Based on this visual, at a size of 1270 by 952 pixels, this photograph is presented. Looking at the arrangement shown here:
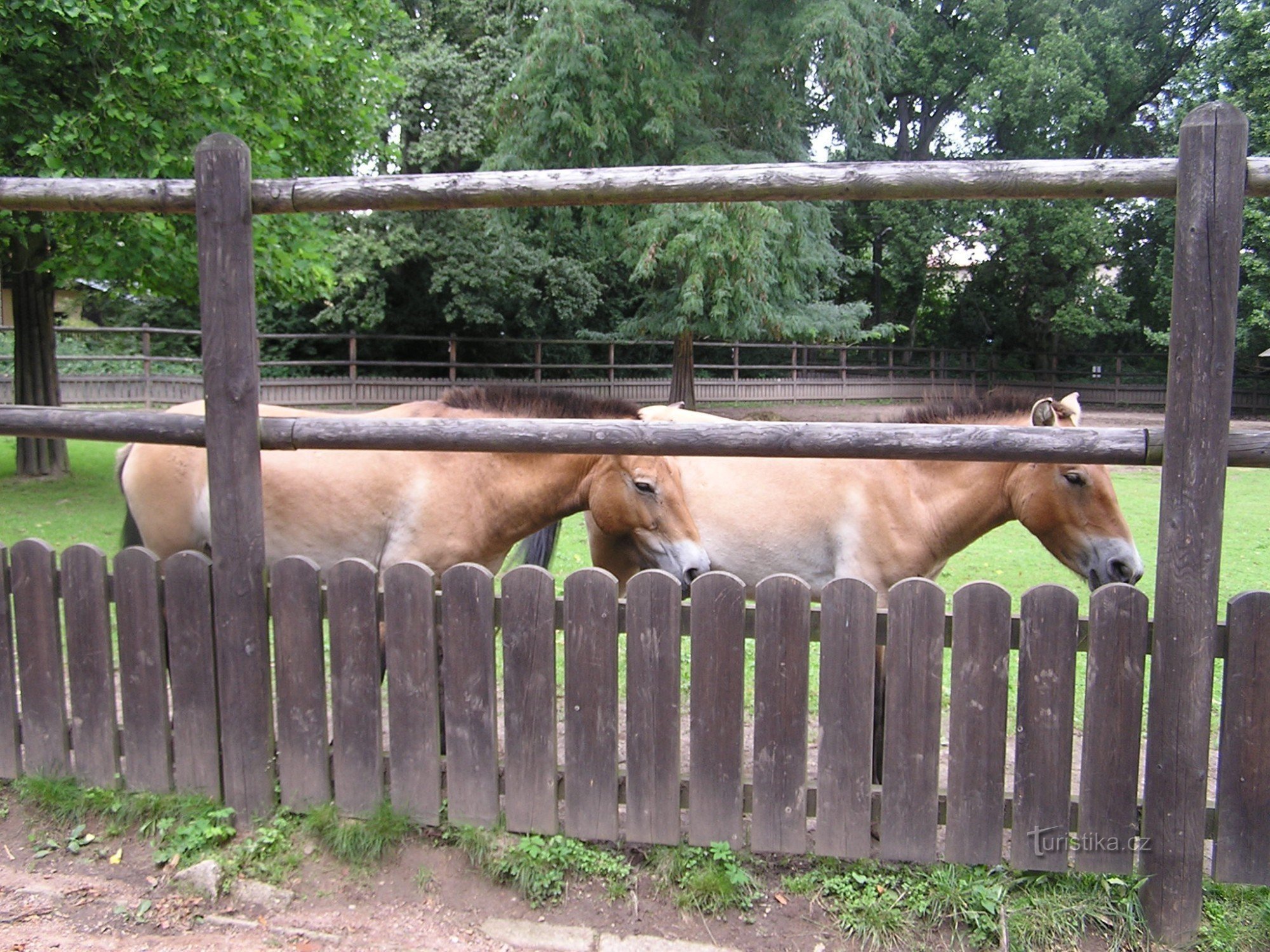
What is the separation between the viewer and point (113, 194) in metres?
3.19

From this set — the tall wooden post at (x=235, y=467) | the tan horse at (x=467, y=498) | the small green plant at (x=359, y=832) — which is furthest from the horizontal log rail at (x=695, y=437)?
the small green plant at (x=359, y=832)

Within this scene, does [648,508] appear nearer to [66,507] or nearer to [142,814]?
[142,814]

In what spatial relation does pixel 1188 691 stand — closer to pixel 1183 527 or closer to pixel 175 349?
pixel 1183 527

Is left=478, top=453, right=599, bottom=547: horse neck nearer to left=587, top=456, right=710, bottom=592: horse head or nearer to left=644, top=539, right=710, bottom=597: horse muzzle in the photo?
left=587, top=456, right=710, bottom=592: horse head

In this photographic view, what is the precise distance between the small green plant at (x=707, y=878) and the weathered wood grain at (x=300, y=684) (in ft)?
4.06

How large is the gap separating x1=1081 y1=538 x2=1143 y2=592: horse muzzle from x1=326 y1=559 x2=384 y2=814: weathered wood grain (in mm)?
2994

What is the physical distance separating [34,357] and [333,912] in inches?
448

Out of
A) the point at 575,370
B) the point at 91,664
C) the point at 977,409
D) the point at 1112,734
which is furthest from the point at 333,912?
the point at 575,370

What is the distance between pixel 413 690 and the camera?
3133 mm

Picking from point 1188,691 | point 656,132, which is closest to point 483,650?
point 1188,691

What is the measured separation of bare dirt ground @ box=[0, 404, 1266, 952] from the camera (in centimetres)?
278

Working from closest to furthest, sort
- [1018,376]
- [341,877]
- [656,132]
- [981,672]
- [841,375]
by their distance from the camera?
[981,672] → [341,877] → [656,132] → [841,375] → [1018,376]

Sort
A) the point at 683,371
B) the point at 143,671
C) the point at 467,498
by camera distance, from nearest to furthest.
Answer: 1. the point at 143,671
2. the point at 467,498
3. the point at 683,371

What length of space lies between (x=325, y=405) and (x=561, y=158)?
294 inches
